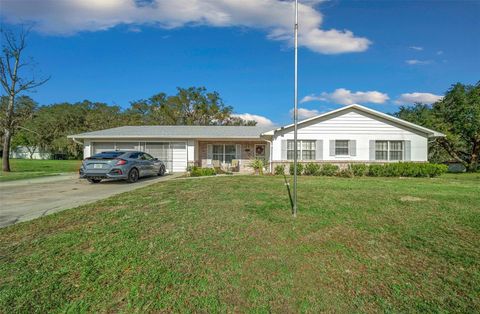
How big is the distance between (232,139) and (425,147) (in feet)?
38.9

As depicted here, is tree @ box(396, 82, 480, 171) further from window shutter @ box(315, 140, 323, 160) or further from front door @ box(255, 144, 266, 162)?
front door @ box(255, 144, 266, 162)

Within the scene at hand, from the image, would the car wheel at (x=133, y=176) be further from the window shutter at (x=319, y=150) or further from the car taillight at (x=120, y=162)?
the window shutter at (x=319, y=150)

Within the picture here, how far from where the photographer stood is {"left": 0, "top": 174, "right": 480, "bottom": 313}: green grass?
282 centimetres

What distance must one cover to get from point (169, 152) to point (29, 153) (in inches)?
1947

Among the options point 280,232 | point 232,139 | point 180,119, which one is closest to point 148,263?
point 280,232

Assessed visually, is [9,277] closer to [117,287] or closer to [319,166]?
[117,287]

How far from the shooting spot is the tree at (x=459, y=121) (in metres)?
21.8

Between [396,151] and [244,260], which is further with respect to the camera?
[396,151]

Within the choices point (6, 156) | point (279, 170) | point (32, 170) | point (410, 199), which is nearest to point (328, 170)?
point (279, 170)

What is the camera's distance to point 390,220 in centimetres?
529

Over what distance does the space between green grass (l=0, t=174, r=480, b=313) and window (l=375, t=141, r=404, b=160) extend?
35.4ft

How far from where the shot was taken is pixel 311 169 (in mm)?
15508

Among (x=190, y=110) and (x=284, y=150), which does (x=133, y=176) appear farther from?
(x=190, y=110)

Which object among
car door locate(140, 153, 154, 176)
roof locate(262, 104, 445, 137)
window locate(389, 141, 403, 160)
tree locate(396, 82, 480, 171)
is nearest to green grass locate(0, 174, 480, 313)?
car door locate(140, 153, 154, 176)
